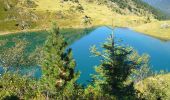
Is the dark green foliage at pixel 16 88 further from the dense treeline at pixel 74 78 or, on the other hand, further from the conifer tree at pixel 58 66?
the conifer tree at pixel 58 66

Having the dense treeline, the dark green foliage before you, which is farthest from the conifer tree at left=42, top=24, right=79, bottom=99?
the dark green foliage

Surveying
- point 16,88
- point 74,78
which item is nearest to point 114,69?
point 74,78

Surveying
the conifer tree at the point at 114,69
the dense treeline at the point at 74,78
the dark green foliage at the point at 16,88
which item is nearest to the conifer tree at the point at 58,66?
the dense treeline at the point at 74,78

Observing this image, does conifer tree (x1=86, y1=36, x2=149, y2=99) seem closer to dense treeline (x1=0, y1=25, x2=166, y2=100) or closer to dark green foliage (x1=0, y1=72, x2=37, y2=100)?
dense treeline (x1=0, y1=25, x2=166, y2=100)

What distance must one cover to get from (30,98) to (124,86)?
755 inches

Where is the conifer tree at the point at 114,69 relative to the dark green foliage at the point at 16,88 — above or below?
above

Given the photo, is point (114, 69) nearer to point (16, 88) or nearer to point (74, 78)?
point (74, 78)

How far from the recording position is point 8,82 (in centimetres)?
7362

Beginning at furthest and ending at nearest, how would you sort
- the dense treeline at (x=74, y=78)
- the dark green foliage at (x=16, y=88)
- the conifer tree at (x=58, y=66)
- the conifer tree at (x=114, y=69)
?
the conifer tree at (x=58, y=66), the conifer tree at (x=114, y=69), the dense treeline at (x=74, y=78), the dark green foliage at (x=16, y=88)

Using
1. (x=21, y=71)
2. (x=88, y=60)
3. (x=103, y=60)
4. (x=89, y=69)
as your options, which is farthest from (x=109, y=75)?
(x=88, y=60)

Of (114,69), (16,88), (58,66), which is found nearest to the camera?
(114,69)

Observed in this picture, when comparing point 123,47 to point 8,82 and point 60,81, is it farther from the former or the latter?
point 8,82

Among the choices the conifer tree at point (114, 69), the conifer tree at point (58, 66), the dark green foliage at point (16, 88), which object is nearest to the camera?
the dark green foliage at point (16, 88)

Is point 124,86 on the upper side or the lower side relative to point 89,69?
upper
